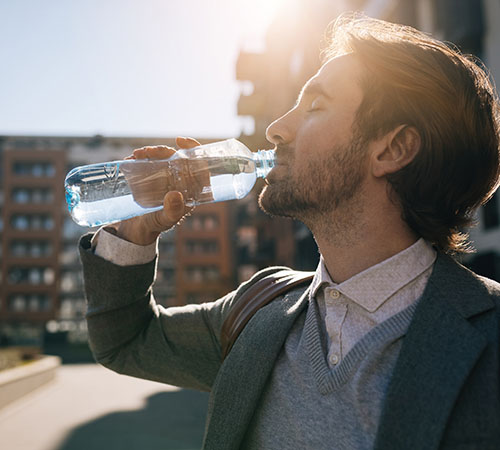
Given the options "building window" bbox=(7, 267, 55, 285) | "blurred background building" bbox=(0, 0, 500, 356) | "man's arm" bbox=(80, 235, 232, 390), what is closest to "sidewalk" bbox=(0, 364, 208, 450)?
"man's arm" bbox=(80, 235, 232, 390)

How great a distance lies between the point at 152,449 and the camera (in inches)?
274

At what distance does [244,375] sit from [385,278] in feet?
1.84

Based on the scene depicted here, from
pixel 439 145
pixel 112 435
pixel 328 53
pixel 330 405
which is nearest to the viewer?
pixel 330 405

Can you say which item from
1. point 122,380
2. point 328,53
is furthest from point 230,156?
point 122,380

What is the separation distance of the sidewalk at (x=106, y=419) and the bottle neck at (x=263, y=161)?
5.40 m

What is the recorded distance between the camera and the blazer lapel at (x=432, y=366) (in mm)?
1322

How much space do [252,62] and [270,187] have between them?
35.6 meters

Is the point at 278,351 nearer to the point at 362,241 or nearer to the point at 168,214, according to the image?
the point at 362,241

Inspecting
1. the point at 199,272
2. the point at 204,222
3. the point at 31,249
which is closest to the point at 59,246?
the point at 31,249

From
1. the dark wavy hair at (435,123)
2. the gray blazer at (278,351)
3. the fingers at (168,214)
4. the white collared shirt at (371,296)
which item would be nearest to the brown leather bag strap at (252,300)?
the gray blazer at (278,351)

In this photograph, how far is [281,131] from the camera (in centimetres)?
202

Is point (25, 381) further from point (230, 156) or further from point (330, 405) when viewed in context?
point (330, 405)

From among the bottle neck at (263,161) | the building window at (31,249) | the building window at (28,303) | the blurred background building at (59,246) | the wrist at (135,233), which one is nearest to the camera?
→ the wrist at (135,233)

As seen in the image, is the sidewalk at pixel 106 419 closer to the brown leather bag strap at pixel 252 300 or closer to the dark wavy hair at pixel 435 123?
the brown leather bag strap at pixel 252 300
